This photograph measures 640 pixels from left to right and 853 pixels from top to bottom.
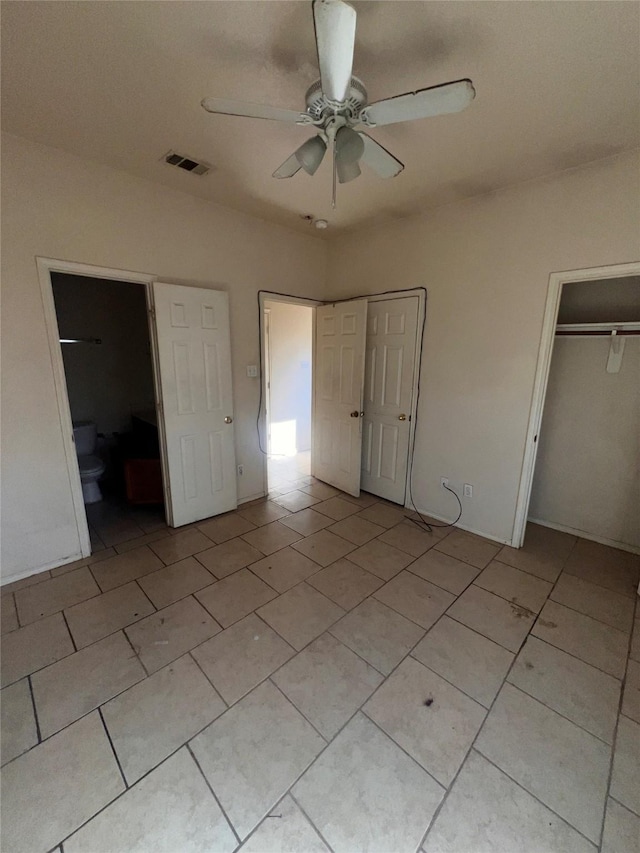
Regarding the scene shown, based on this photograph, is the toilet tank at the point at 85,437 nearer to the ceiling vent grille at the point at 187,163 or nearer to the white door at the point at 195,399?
the white door at the point at 195,399

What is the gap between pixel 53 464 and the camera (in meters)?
2.34

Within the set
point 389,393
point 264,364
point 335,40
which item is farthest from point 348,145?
point 389,393

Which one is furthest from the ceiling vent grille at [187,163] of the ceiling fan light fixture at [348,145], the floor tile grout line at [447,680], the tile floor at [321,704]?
the floor tile grout line at [447,680]

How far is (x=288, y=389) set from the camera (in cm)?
488

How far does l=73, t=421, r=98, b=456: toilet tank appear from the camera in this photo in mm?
3457

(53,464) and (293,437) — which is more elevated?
(53,464)

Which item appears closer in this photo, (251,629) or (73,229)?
(251,629)

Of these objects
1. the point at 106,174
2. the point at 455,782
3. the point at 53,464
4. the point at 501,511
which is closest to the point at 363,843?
the point at 455,782

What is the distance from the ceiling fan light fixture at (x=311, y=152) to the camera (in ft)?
5.12

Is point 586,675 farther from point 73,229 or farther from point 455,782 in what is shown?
point 73,229

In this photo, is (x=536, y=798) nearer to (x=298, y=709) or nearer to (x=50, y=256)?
(x=298, y=709)

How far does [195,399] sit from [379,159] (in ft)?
7.10

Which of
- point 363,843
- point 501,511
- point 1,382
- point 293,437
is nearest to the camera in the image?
point 363,843

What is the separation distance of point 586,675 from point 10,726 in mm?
2627
